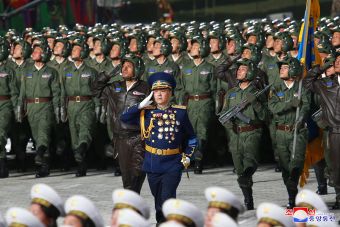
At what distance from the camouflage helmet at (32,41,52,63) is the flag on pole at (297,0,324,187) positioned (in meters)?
4.66

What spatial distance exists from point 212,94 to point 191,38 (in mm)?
1103

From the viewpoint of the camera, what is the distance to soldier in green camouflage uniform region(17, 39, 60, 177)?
81.5ft

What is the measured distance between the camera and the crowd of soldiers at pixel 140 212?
11906 millimetres

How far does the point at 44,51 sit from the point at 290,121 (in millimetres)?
6158

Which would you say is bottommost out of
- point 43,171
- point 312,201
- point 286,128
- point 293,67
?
point 43,171

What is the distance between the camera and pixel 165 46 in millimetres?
25359

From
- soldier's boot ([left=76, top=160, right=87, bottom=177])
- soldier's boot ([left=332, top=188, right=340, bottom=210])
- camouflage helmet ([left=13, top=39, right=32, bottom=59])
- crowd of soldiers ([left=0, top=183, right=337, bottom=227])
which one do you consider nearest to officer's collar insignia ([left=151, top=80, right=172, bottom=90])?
soldier's boot ([left=332, top=188, right=340, bottom=210])

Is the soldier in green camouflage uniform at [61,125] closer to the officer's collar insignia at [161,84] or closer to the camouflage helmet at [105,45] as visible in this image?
the camouflage helmet at [105,45]

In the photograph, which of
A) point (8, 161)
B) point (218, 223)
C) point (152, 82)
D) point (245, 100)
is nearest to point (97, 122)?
point (8, 161)

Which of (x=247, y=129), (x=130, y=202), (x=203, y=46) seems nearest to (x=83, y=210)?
(x=130, y=202)

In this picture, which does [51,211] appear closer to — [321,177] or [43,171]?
[321,177]

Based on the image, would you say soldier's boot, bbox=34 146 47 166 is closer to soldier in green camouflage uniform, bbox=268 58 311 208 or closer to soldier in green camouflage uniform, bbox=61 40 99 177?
soldier in green camouflage uniform, bbox=61 40 99 177

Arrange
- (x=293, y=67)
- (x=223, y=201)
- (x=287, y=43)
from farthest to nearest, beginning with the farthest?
(x=287, y=43)
(x=293, y=67)
(x=223, y=201)

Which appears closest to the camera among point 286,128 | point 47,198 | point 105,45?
point 47,198
